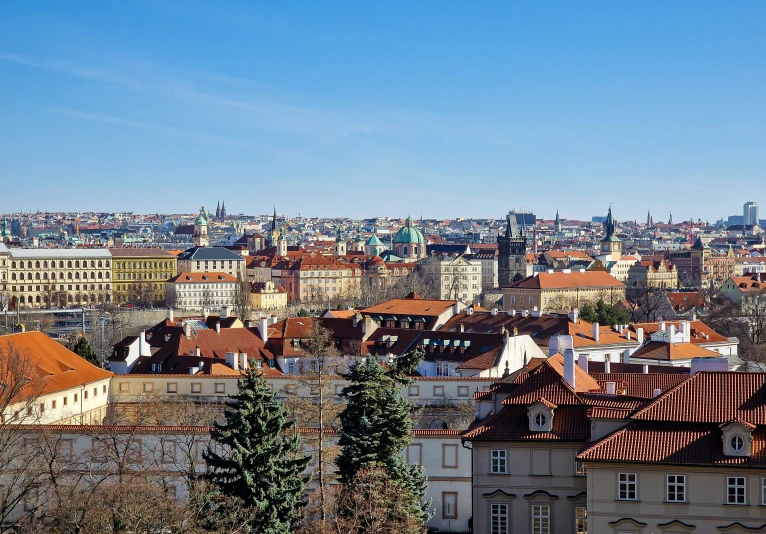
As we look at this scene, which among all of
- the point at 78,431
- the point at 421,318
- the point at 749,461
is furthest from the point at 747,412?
the point at 421,318

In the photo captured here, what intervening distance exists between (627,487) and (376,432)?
19.7ft

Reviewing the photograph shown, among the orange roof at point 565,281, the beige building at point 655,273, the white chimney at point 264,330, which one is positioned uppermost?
the beige building at point 655,273

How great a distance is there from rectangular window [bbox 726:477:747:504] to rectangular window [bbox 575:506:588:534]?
11.5ft

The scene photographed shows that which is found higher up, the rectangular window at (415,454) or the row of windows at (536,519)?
the rectangular window at (415,454)

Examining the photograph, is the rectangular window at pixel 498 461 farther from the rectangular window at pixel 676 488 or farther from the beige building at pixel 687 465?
the rectangular window at pixel 676 488

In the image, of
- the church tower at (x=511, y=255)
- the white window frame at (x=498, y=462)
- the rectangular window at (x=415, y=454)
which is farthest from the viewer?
the church tower at (x=511, y=255)

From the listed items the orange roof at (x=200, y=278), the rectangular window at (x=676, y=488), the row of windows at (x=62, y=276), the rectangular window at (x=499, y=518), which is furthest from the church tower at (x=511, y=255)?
the rectangular window at (x=676, y=488)

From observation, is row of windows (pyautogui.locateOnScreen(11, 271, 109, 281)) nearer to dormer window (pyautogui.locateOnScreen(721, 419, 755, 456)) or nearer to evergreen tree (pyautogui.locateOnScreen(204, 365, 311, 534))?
evergreen tree (pyautogui.locateOnScreen(204, 365, 311, 534))

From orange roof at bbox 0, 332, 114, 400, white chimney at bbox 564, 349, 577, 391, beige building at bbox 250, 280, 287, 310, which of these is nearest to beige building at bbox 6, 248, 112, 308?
beige building at bbox 250, 280, 287, 310

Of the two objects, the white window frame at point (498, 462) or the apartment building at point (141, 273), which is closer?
the white window frame at point (498, 462)

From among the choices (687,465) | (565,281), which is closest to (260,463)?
(687,465)

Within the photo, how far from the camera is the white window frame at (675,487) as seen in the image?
1023 inches

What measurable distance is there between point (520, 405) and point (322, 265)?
144034mm

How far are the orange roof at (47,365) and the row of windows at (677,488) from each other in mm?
20080
